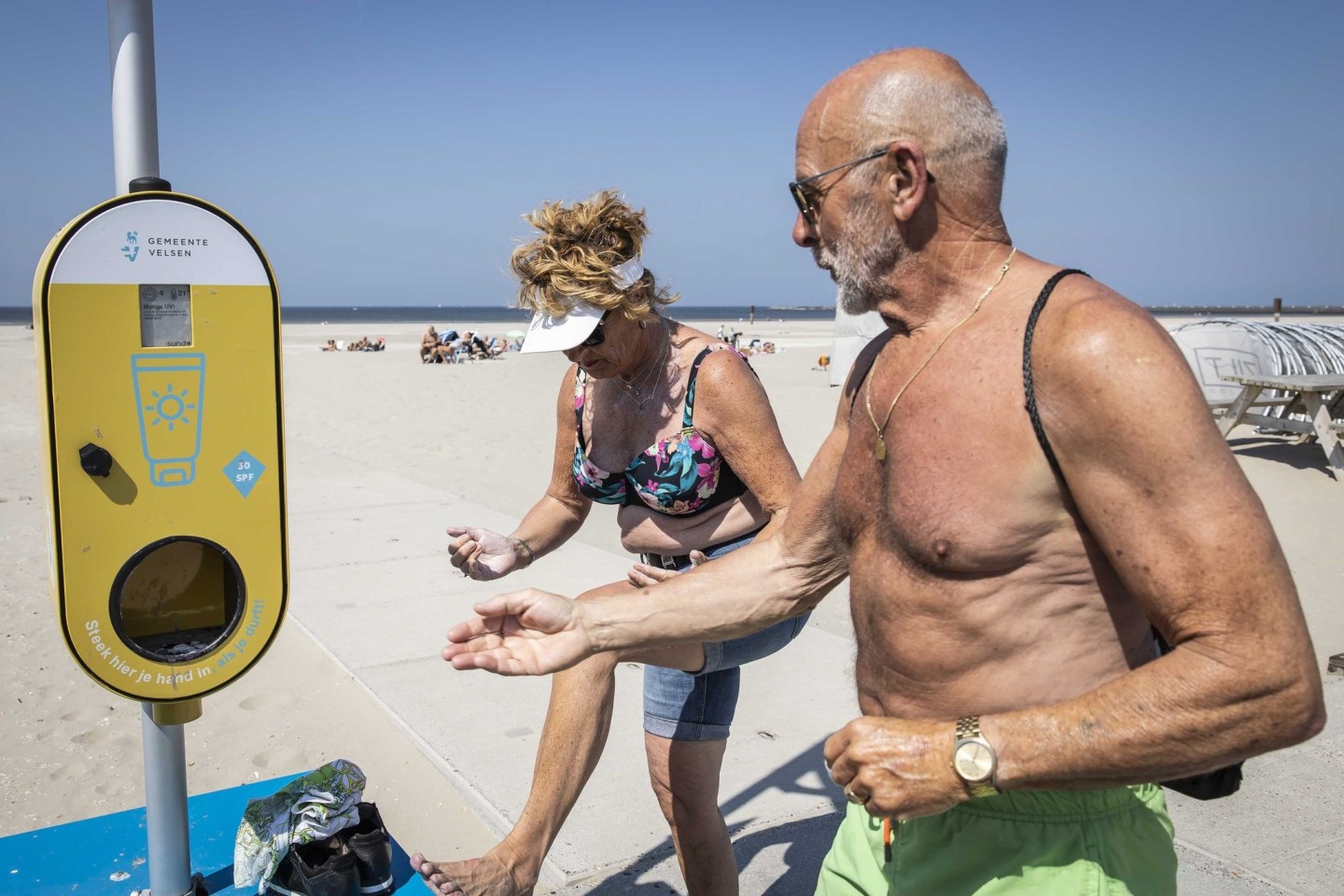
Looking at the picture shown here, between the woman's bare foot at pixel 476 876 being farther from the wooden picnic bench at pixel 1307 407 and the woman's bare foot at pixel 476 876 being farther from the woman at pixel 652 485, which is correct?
the wooden picnic bench at pixel 1307 407

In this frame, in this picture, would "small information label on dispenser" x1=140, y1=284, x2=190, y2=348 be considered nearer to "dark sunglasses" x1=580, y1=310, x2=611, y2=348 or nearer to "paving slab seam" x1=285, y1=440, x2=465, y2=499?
"dark sunglasses" x1=580, y1=310, x2=611, y2=348

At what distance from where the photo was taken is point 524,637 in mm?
2070

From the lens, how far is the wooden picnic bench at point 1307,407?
377 inches

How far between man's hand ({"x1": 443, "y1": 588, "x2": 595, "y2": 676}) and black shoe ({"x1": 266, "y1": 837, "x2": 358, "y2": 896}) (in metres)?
0.85

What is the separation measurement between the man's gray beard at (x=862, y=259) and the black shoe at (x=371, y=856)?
5.82 feet

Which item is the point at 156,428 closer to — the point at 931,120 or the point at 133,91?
the point at 133,91

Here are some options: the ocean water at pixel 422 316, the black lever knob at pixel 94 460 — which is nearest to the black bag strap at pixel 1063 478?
the black lever knob at pixel 94 460

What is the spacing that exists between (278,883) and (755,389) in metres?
1.72

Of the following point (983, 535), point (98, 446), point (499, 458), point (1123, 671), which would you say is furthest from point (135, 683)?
point (499, 458)

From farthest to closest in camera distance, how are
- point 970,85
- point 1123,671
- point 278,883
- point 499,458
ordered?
1. point 499,458
2. point 278,883
3. point 970,85
4. point 1123,671

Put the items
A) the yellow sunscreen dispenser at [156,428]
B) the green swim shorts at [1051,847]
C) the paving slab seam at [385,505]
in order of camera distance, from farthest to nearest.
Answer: the paving slab seam at [385,505], the yellow sunscreen dispenser at [156,428], the green swim shorts at [1051,847]

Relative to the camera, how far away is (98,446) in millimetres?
Result: 2172

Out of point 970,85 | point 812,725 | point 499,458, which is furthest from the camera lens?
point 499,458

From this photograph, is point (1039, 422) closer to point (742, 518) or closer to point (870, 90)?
point (870, 90)
